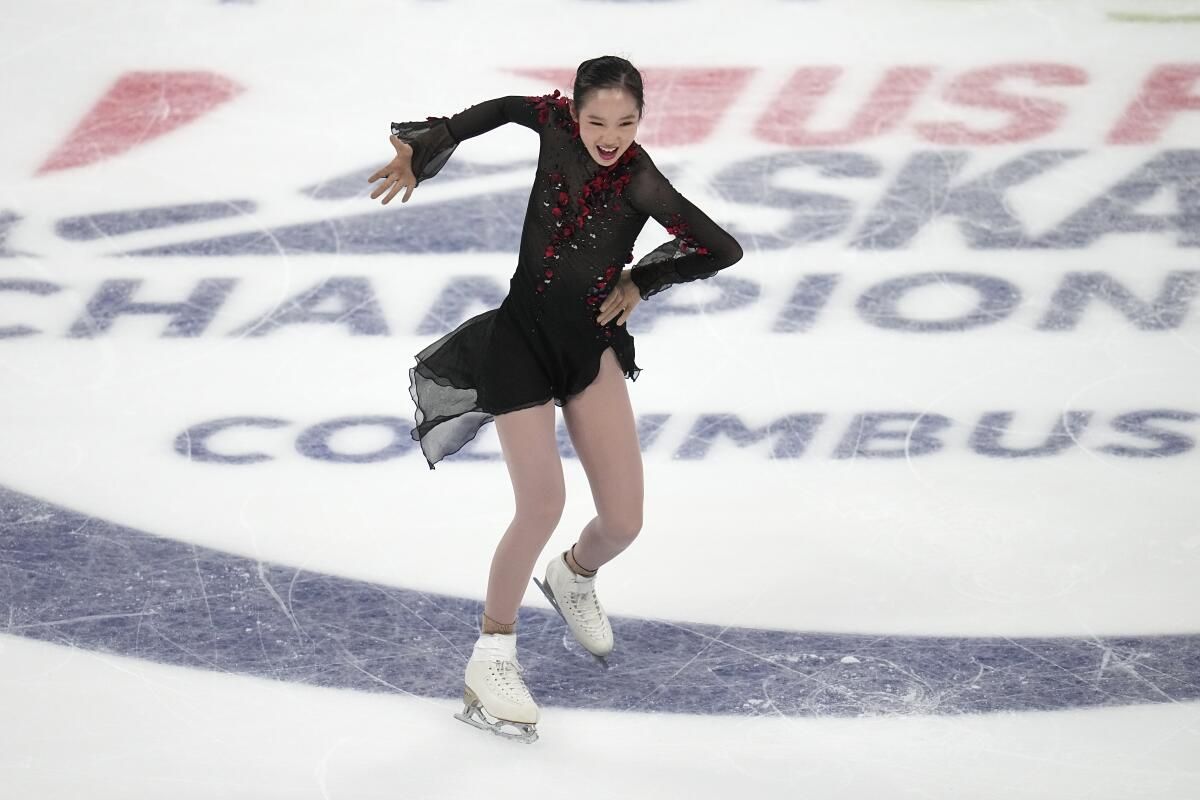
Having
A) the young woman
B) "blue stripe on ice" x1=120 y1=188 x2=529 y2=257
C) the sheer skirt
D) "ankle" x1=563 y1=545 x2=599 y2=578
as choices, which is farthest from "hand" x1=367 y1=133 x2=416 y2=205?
"blue stripe on ice" x1=120 y1=188 x2=529 y2=257

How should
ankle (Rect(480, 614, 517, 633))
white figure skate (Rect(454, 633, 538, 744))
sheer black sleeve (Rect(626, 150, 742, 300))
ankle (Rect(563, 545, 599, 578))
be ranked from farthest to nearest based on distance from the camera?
ankle (Rect(563, 545, 599, 578)) < ankle (Rect(480, 614, 517, 633)) < white figure skate (Rect(454, 633, 538, 744)) < sheer black sleeve (Rect(626, 150, 742, 300))

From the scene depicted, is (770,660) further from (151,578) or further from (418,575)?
(151,578)

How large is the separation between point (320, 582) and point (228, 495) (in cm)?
44

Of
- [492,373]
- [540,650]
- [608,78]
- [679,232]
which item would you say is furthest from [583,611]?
[608,78]

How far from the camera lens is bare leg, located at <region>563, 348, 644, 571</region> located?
324 cm

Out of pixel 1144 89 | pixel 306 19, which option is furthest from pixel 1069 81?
pixel 306 19

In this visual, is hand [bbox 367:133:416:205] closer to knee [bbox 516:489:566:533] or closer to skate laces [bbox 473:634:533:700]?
knee [bbox 516:489:566:533]

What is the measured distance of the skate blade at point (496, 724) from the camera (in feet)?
10.8

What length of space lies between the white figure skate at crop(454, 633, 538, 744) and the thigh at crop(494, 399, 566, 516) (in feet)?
1.14

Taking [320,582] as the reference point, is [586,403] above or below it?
above

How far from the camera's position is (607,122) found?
116 inches

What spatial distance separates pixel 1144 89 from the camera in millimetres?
Result: 5797

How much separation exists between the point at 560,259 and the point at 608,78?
375 mm

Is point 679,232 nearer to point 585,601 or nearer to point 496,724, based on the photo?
point 585,601
